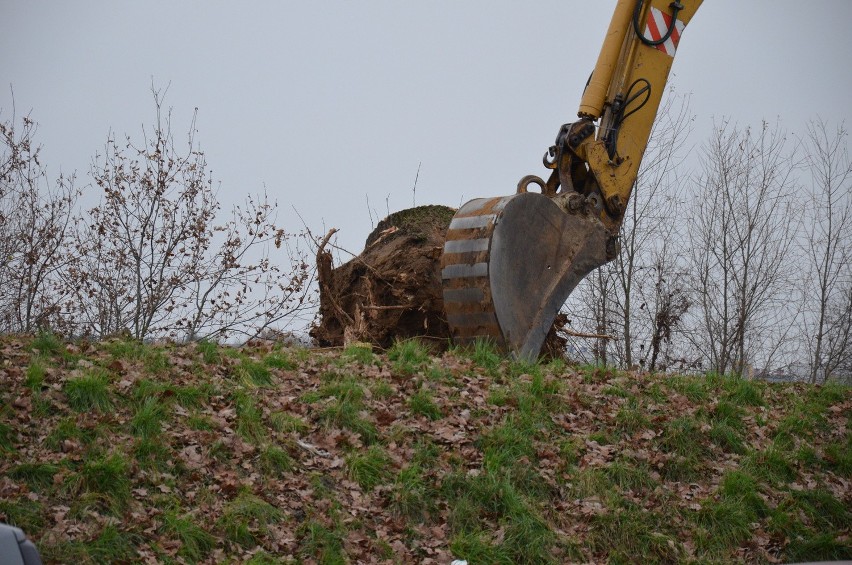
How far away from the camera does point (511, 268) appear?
8523 mm

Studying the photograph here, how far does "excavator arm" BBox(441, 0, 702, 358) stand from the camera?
27.7ft

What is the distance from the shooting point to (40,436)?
5.89 m

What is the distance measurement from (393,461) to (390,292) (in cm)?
318

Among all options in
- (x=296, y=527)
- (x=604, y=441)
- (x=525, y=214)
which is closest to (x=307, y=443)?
(x=296, y=527)

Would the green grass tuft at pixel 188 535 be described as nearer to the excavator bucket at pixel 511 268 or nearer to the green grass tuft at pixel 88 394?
the green grass tuft at pixel 88 394

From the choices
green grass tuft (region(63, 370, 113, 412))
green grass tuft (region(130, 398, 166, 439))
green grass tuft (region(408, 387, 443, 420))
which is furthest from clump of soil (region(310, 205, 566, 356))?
green grass tuft (region(63, 370, 113, 412))

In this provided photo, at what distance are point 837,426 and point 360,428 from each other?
14.2 feet

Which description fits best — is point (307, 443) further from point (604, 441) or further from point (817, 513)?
point (817, 513)

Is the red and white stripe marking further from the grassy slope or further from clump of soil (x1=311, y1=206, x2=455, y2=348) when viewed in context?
the grassy slope

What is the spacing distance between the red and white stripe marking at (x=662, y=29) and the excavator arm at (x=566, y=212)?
1 centimetres

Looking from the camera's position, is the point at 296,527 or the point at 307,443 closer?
the point at 296,527

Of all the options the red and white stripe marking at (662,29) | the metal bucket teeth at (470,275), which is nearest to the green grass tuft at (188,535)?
the metal bucket teeth at (470,275)

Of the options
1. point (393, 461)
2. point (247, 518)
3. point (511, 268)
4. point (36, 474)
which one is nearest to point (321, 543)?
point (247, 518)

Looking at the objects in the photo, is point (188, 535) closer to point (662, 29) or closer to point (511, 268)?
point (511, 268)
